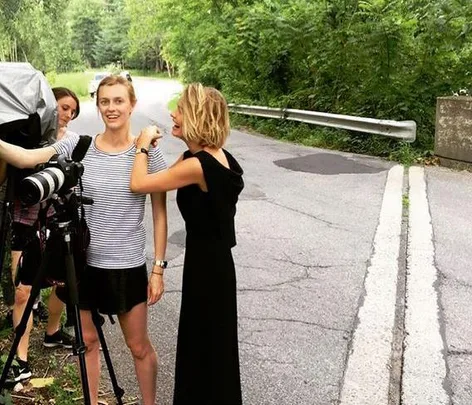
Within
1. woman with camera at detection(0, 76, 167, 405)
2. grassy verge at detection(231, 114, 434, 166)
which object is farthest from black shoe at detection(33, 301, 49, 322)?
grassy verge at detection(231, 114, 434, 166)

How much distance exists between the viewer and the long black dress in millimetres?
2564

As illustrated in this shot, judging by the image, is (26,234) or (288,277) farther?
(288,277)

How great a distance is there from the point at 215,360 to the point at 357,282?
8.08ft

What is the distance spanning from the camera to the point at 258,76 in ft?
53.1

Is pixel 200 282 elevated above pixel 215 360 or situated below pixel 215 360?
above

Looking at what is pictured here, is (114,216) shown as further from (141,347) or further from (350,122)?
(350,122)

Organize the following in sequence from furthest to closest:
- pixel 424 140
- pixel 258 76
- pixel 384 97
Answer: pixel 258 76
pixel 384 97
pixel 424 140

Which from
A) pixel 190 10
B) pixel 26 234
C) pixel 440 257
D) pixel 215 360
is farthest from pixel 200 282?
pixel 190 10

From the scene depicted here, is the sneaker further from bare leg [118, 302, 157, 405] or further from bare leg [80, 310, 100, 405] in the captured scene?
bare leg [118, 302, 157, 405]

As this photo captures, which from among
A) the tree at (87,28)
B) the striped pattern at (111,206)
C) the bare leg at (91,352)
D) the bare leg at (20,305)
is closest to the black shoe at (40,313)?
the bare leg at (20,305)

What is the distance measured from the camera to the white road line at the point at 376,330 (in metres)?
3.29

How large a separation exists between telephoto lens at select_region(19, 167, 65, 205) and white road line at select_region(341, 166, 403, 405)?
6.49 ft

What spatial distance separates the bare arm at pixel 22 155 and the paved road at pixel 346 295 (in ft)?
4.70

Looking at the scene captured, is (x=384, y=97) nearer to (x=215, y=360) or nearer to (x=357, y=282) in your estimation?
(x=357, y=282)
